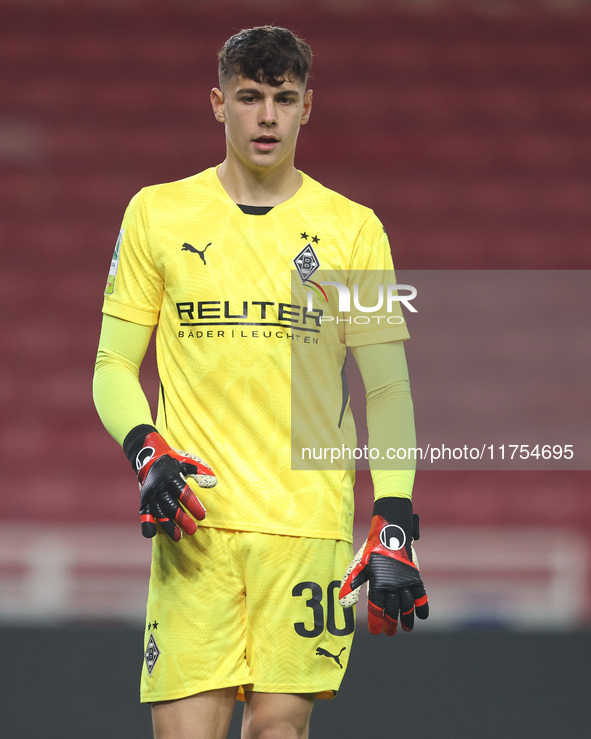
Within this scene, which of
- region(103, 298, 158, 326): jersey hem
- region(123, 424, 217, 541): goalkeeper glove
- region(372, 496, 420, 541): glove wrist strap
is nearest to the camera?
region(123, 424, 217, 541): goalkeeper glove

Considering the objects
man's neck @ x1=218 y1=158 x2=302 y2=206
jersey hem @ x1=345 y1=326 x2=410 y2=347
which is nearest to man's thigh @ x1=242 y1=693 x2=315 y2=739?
jersey hem @ x1=345 y1=326 x2=410 y2=347

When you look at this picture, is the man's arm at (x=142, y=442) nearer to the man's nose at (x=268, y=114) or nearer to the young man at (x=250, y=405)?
the young man at (x=250, y=405)

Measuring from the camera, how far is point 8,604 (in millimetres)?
4383

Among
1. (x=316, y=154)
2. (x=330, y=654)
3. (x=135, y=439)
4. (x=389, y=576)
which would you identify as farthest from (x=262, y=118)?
(x=316, y=154)

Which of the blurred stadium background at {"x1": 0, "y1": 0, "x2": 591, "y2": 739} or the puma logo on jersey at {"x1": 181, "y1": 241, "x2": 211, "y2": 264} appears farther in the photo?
the blurred stadium background at {"x1": 0, "y1": 0, "x2": 591, "y2": 739}

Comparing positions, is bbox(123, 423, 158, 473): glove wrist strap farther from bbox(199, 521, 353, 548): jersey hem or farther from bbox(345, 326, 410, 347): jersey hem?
bbox(345, 326, 410, 347): jersey hem

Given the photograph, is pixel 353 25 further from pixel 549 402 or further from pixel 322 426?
pixel 322 426

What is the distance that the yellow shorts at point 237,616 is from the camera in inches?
83.0

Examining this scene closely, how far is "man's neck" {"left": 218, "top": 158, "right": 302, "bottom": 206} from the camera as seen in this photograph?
7.38ft

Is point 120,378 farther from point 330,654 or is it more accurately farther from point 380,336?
point 330,654

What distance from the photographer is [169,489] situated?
6.50ft

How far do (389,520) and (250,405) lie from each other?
13.8 inches

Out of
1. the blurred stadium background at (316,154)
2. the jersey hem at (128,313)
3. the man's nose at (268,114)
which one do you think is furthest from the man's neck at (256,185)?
the blurred stadium background at (316,154)

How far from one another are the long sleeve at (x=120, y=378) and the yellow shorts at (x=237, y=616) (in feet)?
0.80
